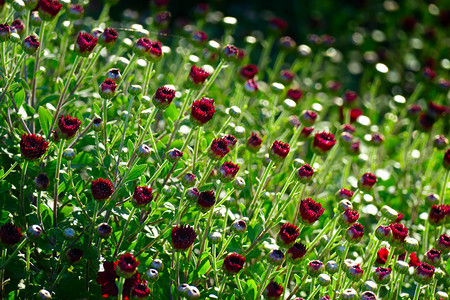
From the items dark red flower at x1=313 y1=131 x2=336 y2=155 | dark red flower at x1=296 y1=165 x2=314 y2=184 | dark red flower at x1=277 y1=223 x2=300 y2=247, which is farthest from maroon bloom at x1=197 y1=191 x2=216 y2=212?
dark red flower at x1=313 y1=131 x2=336 y2=155

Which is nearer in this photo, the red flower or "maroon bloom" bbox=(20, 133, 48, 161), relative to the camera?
"maroon bloom" bbox=(20, 133, 48, 161)

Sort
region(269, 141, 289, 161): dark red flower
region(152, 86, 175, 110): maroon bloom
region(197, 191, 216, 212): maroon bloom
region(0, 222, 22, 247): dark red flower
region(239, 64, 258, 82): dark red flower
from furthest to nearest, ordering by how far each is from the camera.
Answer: region(239, 64, 258, 82): dark red flower → region(269, 141, 289, 161): dark red flower → region(152, 86, 175, 110): maroon bloom → region(197, 191, 216, 212): maroon bloom → region(0, 222, 22, 247): dark red flower

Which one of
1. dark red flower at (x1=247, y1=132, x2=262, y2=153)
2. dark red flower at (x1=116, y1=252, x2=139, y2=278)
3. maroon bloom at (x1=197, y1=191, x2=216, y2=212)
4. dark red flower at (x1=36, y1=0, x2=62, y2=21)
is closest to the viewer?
dark red flower at (x1=116, y1=252, x2=139, y2=278)

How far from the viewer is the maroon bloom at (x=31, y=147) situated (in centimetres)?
180

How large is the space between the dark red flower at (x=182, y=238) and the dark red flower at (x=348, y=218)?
549 mm

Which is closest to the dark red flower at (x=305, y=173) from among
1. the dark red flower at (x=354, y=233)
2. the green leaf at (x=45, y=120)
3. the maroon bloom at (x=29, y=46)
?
the dark red flower at (x=354, y=233)

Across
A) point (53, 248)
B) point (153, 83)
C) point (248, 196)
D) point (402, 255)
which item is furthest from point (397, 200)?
point (53, 248)

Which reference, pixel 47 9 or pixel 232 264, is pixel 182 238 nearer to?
pixel 232 264

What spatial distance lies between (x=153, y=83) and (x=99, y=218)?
993mm

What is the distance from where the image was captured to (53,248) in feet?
6.35

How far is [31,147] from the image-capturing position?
1802mm

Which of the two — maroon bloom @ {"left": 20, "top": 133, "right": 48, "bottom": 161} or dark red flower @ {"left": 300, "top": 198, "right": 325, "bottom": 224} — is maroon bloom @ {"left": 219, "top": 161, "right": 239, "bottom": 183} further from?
maroon bloom @ {"left": 20, "top": 133, "right": 48, "bottom": 161}

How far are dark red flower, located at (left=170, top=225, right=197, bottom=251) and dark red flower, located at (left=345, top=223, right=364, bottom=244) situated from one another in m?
0.53

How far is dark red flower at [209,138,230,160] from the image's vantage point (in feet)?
6.37
